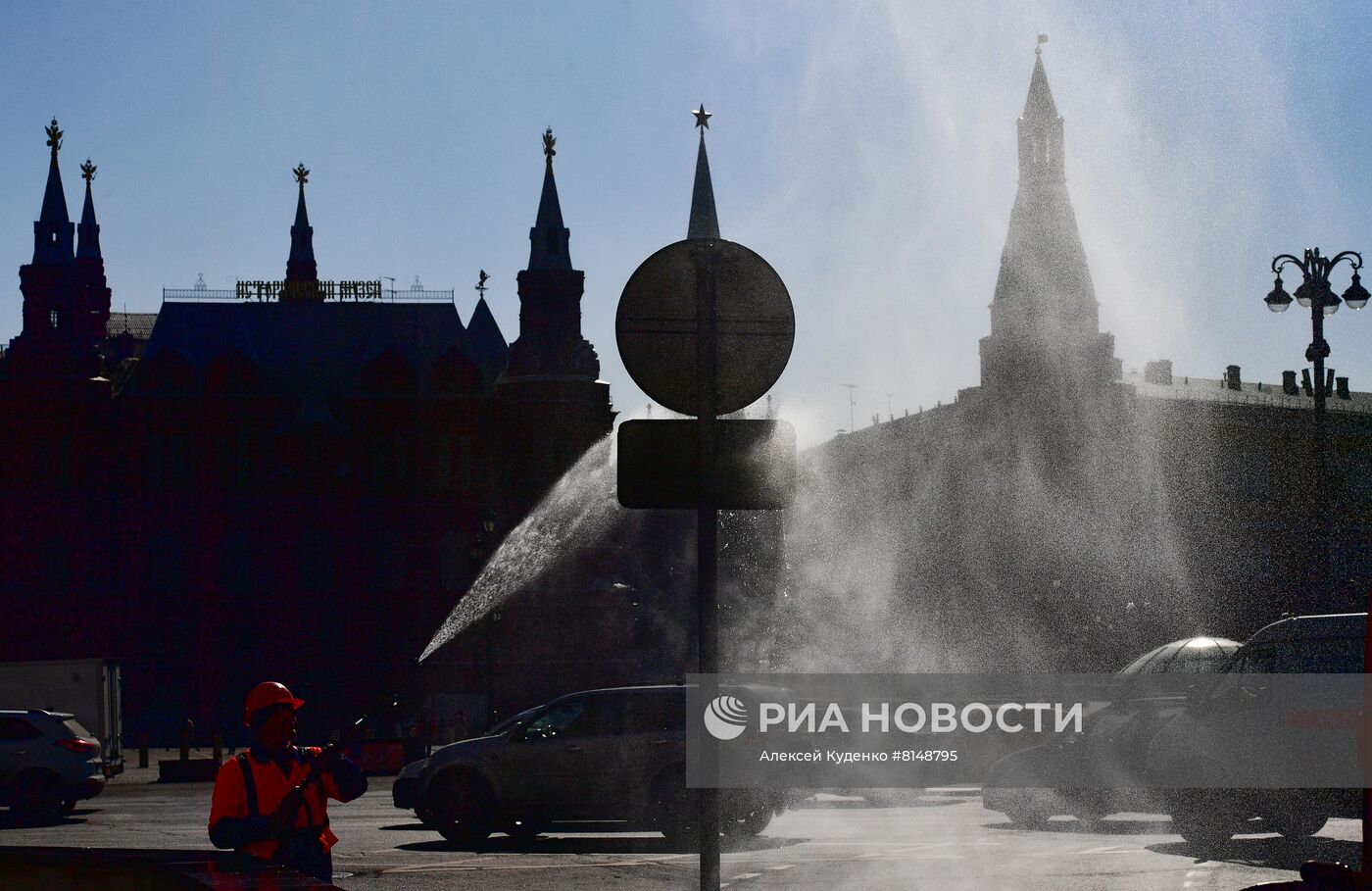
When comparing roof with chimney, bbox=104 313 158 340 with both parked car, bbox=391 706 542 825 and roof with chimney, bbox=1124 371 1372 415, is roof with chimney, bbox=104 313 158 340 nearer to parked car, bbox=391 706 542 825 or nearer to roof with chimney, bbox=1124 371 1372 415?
roof with chimney, bbox=1124 371 1372 415

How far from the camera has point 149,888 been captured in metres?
5.29

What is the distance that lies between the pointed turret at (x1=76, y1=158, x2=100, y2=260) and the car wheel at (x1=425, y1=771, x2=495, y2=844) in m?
63.5

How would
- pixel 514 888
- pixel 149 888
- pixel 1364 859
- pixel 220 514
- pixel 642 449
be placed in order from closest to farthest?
pixel 149 888
pixel 1364 859
pixel 642 449
pixel 514 888
pixel 220 514

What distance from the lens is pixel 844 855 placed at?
1616 centimetres

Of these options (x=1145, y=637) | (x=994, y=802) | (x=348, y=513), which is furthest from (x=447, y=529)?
(x=994, y=802)

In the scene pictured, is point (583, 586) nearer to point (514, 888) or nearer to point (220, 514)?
point (220, 514)

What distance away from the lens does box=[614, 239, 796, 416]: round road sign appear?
6.82m

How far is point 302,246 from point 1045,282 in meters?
39.9

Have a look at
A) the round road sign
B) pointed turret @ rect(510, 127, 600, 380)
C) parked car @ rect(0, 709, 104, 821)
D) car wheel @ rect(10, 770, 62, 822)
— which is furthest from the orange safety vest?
pointed turret @ rect(510, 127, 600, 380)

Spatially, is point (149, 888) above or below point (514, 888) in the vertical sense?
above

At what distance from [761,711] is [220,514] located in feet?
181

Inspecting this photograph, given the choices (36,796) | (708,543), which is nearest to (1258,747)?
(708,543)

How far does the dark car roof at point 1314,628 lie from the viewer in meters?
15.5

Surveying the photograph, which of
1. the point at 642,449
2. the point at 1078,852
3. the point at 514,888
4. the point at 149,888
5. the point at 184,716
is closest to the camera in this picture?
the point at 149,888
